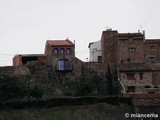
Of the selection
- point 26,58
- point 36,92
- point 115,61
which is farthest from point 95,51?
point 36,92

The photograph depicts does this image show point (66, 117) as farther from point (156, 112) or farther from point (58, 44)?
point (58, 44)

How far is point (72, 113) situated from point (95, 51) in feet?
79.8

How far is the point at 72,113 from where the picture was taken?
218 ft

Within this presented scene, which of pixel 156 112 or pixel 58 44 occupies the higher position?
pixel 58 44

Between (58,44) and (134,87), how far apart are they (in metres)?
11.2

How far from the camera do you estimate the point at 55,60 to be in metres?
79.5

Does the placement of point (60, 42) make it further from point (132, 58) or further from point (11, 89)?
point (11, 89)

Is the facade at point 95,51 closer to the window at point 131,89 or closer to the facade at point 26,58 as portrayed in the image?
the facade at point 26,58

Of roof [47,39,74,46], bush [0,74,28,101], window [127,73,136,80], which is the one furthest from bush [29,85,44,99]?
window [127,73,136,80]

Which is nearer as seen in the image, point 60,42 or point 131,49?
point 60,42

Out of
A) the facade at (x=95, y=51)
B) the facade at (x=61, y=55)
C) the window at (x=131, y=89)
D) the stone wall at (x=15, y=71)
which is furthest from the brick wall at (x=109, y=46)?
the stone wall at (x=15, y=71)

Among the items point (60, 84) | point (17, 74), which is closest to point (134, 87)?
point (60, 84)

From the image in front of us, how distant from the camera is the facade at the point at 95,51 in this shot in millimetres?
88438

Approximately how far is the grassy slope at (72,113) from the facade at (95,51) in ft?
67.0
